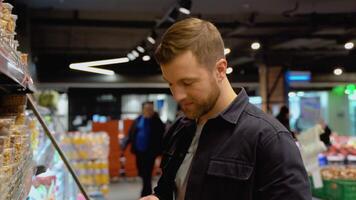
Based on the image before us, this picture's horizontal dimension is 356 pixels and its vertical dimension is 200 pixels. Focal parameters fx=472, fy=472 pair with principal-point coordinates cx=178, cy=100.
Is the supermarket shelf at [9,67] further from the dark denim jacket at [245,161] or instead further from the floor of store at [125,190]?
the floor of store at [125,190]

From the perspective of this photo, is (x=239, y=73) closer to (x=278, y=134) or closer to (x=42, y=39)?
(x=42, y=39)

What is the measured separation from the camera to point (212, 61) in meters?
1.46

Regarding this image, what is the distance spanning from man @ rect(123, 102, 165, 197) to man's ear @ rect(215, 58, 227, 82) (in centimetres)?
697

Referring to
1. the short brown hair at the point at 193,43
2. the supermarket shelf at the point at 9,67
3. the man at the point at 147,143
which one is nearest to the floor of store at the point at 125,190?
the man at the point at 147,143

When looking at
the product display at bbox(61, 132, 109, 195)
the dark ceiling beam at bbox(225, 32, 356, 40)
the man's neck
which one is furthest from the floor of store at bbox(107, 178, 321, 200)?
the man's neck

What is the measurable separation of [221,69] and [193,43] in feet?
0.44

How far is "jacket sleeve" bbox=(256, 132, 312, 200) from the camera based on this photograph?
53.4 inches

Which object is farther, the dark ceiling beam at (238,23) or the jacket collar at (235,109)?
the dark ceiling beam at (238,23)

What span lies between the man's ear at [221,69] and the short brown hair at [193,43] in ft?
0.05

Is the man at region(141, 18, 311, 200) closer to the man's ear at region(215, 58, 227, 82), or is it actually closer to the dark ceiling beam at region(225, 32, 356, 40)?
the man's ear at region(215, 58, 227, 82)

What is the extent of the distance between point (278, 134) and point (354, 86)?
1772 centimetres

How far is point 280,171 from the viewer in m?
1.37

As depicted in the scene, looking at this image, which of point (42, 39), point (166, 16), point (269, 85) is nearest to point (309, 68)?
point (269, 85)

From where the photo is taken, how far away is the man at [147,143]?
8445mm
